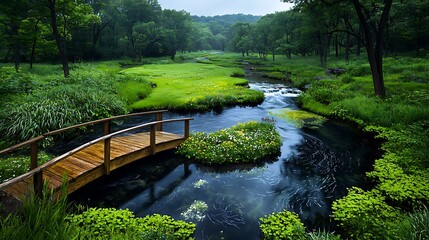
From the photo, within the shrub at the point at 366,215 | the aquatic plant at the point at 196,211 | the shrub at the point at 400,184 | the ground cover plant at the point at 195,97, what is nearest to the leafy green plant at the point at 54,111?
the ground cover plant at the point at 195,97

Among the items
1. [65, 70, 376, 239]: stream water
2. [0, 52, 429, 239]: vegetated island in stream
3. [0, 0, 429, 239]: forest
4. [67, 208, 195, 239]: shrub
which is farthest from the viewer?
[65, 70, 376, 239]: stream water

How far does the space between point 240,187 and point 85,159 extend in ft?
21.2

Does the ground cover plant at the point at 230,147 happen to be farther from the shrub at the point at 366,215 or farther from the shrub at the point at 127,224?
the shrub at the point at 127,224

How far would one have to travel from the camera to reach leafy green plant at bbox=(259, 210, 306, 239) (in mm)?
7527

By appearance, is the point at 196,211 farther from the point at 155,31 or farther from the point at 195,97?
the point at 155,31

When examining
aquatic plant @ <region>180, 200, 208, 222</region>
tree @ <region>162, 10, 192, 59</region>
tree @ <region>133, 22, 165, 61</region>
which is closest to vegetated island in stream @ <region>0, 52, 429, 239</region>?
aquatic plant @ <region>180, 200, 208, 222</region>

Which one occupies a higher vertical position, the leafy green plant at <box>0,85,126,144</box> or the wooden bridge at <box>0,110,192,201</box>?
the leafy green plant at <box>0,85,126,144</box>

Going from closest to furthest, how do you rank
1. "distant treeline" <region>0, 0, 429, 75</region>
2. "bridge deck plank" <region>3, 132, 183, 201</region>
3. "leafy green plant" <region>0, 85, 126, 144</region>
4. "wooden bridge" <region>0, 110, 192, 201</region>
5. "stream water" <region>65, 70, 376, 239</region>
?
"wooden bridge" <region>0, 110, 192, 201</region> → "bridge deck plank" <region>3, 132, 183, 201</region> → "stream water" <region>65, 70, 376, 239</region> → "leafy green plant" <region>0, 85, 126, 144</region> → "distant treeline" <region>0, 0, 429, 75</region>

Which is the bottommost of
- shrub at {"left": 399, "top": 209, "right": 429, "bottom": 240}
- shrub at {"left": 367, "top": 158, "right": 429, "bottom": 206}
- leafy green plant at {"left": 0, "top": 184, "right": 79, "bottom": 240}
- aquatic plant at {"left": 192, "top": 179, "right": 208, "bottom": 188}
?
aquatic plant at {"left": 192, "top": 179, "right": 208, "bottom": 188}

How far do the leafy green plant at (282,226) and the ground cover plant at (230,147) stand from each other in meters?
4.47

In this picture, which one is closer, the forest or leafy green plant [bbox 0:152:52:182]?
the forest

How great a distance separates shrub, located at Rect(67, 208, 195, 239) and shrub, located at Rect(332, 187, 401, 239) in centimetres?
488

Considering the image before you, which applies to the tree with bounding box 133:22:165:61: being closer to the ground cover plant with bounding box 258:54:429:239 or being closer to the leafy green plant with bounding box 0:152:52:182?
the ground cover plant with bounding box 258:54:429:239

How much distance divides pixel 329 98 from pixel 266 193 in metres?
17.1
